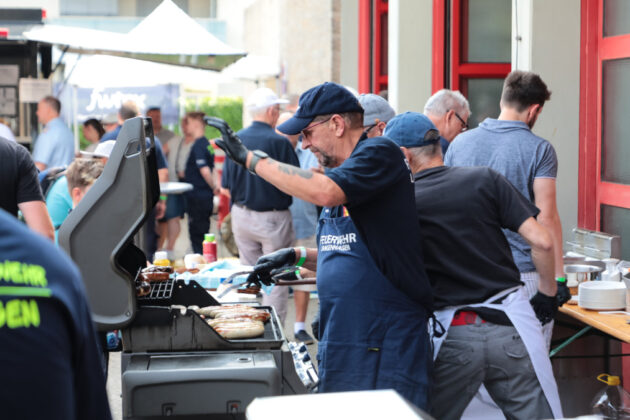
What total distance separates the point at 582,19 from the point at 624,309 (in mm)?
2200

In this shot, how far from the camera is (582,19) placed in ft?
18.2

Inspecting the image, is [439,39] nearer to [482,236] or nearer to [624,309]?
[624,309]

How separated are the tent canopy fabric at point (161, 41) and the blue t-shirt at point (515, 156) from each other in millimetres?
6354

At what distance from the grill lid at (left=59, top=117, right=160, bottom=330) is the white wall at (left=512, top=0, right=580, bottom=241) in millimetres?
3270

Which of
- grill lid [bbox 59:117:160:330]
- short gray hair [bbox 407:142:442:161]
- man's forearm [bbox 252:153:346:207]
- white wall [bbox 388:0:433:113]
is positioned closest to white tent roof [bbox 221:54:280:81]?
white wall [bbox 388:0:433:113]

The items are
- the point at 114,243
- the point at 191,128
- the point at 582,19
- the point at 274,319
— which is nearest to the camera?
the point at 114,243

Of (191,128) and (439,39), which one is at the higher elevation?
(439,39)

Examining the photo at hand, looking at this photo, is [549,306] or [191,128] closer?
[549,306]

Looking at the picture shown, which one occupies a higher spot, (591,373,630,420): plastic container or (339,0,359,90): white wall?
(339,0,359,90): white wall

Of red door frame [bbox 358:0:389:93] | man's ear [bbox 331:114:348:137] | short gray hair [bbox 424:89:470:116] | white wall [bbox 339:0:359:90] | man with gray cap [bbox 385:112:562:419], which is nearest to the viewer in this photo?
man's ear [bbox 331:114:348:137]

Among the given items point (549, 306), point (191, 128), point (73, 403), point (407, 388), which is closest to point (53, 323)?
point (73, 403)

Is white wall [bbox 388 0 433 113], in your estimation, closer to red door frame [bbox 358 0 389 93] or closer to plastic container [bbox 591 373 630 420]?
red door frame [bbox 358 0 389 93]

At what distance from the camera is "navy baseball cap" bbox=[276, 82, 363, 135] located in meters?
2.89

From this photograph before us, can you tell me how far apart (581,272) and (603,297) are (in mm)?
401
